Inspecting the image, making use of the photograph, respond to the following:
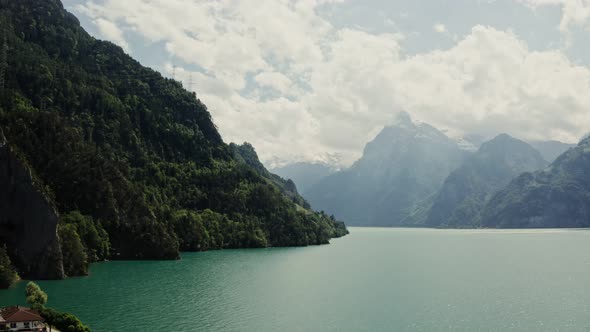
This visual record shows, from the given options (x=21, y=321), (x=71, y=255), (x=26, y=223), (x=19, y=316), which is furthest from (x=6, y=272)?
(x=21, y=321)

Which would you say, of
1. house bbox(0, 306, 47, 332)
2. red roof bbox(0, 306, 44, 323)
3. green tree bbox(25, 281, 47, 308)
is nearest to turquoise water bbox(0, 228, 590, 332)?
green tree bbox(25, 281, 47, 308)

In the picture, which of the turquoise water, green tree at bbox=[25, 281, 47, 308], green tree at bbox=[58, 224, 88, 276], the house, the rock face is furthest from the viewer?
green tree at bbox=[58, 224, 88, 276]

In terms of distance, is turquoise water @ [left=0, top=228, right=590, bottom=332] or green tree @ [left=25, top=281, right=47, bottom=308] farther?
turquoise water @ [left=0, top=228, right=590, bottom=332]

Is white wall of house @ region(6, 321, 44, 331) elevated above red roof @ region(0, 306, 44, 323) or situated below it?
below

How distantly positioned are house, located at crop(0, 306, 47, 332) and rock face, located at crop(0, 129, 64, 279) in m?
60.6

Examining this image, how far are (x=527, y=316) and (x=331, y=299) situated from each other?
37.6m

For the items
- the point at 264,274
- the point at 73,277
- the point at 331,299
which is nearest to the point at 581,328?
the point at 331,299

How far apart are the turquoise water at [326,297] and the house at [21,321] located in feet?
37.6

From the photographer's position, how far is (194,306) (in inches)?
3834

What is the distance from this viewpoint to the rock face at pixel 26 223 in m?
124

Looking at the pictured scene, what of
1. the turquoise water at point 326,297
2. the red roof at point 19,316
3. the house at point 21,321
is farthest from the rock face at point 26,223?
the house at point 21,321

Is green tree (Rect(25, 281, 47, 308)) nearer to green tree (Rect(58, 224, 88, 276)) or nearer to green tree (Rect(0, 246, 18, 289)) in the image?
green tree (Rect(0, 246, 18, 289))

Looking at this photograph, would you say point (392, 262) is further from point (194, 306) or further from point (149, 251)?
point (194, 306)

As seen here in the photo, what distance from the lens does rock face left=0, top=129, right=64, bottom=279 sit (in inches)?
4867
